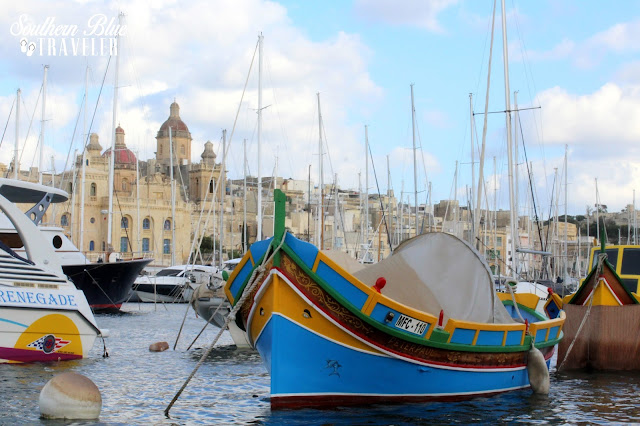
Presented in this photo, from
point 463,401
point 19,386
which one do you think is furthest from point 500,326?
point 19,386

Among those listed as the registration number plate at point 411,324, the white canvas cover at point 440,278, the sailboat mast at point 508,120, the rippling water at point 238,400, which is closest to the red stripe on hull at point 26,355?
the rippling water at point 238,400

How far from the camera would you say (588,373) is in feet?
59.4

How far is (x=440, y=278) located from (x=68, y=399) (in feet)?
19.6

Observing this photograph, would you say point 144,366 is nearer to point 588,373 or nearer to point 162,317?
point 588,373

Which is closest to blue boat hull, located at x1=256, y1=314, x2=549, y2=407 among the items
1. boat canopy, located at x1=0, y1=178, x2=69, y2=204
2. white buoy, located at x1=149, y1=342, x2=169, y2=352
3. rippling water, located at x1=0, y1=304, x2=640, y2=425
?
rippling water, located at x1=0, y1=304, x2=640, y2=425

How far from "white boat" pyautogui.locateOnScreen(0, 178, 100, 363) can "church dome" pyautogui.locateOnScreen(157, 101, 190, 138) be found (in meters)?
124

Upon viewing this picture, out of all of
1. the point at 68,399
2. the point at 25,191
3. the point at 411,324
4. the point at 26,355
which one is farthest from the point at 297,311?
the point at 25,191

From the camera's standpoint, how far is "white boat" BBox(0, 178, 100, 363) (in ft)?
53.6

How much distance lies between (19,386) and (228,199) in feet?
381

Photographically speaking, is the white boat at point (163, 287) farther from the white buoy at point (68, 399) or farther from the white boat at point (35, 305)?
the white buoy at point (68, 399)

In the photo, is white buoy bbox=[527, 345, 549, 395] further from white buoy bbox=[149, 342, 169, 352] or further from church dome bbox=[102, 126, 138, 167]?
church dome bbox=[102, 126, 138, 167]

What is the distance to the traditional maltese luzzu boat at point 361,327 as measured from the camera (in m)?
11.9

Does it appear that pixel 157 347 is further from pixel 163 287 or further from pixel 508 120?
pixel 163 287

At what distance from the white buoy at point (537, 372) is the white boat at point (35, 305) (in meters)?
8.64
